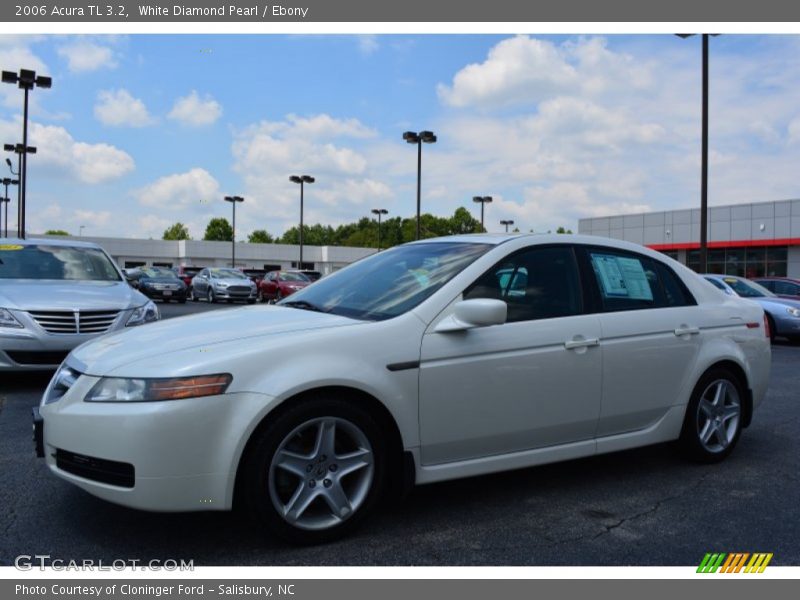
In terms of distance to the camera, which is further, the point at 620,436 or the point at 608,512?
the point at 620,436

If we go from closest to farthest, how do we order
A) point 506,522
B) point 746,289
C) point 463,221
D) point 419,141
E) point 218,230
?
Result: point 506,522 < point 746,289 < point 419,141 < point 463,221 < point 218,230

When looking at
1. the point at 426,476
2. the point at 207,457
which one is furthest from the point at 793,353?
the point at 207,457

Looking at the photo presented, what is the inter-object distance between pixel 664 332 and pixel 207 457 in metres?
2.91

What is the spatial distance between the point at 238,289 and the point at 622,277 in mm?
25524

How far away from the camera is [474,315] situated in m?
3.53

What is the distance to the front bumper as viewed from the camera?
2988 millimetres

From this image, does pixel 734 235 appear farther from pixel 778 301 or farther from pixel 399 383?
pixel 399 383

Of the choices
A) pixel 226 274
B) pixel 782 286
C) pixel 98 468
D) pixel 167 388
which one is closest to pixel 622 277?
pixel 167 388

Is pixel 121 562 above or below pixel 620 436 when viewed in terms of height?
below

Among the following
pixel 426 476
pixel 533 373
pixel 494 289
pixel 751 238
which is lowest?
pixel 426 476

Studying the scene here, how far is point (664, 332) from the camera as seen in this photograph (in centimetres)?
447

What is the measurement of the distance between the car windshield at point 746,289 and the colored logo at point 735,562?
12.6 meters

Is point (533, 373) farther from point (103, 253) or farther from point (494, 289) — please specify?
point (103, 253)

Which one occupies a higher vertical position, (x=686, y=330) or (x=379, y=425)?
(x=686, y=330)
